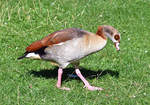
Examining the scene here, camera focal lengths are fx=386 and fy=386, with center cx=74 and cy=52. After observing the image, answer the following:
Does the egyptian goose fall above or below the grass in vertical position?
above

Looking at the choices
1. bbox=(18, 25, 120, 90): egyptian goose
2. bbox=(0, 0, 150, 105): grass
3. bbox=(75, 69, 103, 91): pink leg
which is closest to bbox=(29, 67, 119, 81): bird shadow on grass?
bbox=(0, 0, 150, 105): grass

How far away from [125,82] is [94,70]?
0.86 metres

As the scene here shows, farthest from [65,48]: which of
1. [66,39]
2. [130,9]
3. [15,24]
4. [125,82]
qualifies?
[130,9]

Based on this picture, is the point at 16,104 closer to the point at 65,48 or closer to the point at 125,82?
the point at 65,48

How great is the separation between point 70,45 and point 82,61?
5.48 ft

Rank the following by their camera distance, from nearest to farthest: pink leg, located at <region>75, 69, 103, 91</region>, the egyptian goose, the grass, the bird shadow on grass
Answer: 1. the grass
2. the egyptian goose
3. pink leg, located at <region>75, 69, 103, 91</region>
4. the bird shadow on grass

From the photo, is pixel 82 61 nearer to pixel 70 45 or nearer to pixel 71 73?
pixel 71 73

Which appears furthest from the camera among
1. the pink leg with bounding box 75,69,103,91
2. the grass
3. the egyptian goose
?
the pink leg with bounding box 75,69,103,91

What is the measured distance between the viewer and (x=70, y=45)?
675 cm

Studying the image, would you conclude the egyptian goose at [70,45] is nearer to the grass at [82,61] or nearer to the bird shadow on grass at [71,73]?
the grass at [82,61]

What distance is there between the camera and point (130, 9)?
37.6 ft

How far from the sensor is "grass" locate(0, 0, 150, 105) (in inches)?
259

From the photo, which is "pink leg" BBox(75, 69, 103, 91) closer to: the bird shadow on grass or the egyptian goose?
the egyptian goose

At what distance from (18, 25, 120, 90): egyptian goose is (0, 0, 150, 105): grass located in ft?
1.53
